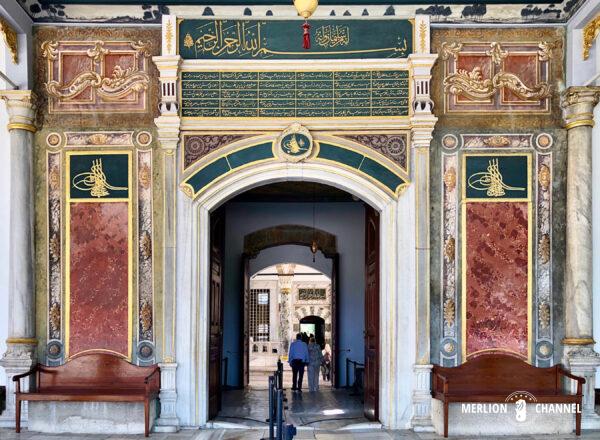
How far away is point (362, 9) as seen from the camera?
8531 millimetres

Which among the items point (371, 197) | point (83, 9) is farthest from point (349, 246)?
point (83, 9)

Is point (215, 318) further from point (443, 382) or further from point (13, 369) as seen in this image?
point (443, 382)

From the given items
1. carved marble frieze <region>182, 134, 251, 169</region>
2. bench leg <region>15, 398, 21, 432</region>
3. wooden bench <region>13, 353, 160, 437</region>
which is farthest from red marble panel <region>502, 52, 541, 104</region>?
bench leg <region>15, 398, 21, 432</region>

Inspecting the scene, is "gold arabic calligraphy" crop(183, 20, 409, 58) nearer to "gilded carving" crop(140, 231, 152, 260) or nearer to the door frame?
the door frame

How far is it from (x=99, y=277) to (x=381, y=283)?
268 centimetres

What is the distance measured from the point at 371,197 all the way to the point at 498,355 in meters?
1.89

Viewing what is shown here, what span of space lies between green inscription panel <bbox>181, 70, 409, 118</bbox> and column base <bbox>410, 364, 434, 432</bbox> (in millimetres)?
2432

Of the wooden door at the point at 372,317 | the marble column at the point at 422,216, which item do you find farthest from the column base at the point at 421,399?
the wooden door at the point at 372,317

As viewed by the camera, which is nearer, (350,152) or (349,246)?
(350,152)

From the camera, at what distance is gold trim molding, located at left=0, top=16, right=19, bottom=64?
26.6ft

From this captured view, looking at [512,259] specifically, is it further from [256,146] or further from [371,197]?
[256,146]

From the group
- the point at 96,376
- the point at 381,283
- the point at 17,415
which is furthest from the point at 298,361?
the point at 17,415

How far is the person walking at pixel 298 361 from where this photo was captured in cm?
1304

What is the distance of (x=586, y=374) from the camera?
8211 mm
